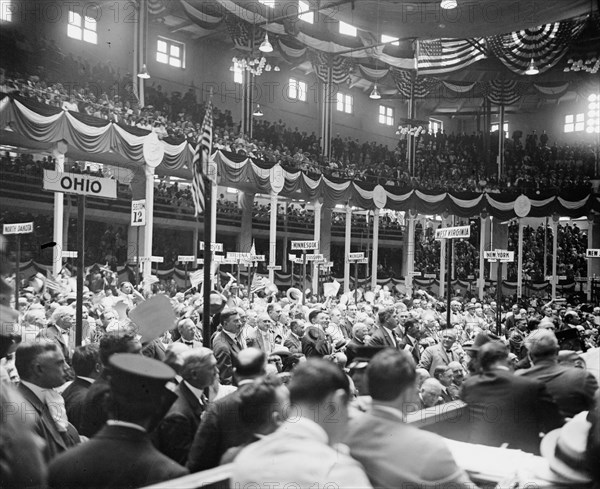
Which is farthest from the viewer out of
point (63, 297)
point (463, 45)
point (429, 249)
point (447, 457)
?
point (429, 249)

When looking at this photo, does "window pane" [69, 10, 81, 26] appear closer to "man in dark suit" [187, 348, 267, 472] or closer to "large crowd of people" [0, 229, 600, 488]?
"large crowd of people" [0, 229, 600, 488]

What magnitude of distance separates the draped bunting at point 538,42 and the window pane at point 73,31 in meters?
15.9

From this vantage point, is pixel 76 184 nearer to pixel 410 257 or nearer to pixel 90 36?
pixel 90 36

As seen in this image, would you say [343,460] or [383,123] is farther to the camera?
[383,123]

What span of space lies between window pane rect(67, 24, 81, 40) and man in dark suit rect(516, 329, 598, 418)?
25.2m

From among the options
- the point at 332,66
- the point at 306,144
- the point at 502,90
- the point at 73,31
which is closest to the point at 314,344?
the point at 332,66

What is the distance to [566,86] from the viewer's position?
1278 inches

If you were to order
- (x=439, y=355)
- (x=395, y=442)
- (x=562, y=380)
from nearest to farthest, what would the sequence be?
(x=395, y=442) → (x=562, y=380) → (x=439, y=355)

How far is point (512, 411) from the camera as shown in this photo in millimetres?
3594

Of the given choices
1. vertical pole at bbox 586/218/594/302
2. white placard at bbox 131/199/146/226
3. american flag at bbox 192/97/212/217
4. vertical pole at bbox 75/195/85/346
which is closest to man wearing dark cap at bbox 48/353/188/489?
vertical pole at bbox 75/195/85/346

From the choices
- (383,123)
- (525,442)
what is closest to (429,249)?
(383,123)

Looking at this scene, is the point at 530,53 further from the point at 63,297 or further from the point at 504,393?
the point at 504,393

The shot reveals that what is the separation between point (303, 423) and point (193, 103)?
24.9m

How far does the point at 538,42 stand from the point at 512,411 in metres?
24.1
